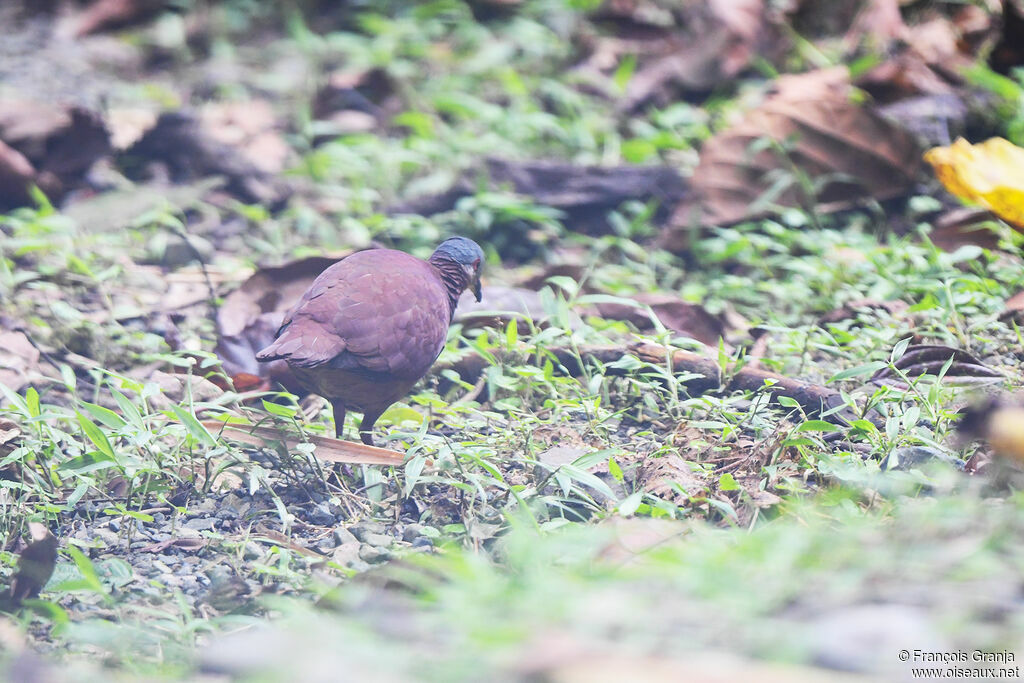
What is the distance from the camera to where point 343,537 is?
2.92 metres

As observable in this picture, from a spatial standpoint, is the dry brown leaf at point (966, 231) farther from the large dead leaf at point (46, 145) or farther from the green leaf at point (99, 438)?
the large dead leaf at point (46, 145)

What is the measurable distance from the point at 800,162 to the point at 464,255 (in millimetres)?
2600

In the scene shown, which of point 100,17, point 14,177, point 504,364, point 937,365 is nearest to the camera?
point 937,365

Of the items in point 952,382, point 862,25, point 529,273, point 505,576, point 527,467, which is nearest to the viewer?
point 505,576

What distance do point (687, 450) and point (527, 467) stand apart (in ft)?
1.82

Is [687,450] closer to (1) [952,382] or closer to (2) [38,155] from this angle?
(1) [952,382]

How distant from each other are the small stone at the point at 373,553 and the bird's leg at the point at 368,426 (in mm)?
632

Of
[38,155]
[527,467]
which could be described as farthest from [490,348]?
[38,155]

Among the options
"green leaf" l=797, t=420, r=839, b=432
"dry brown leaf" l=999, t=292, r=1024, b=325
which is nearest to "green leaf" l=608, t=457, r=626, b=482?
"green leaf" l=797, t=420, r=839, b=432

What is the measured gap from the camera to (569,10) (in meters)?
7.92

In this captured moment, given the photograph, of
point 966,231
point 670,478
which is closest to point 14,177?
point 670,478

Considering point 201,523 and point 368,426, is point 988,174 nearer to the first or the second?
point 368,426

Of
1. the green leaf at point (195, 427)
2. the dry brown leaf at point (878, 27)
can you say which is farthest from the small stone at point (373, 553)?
the dry brown leaf at point (878, 27)

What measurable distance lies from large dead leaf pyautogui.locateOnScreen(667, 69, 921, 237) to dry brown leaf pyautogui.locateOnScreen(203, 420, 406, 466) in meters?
2.70
